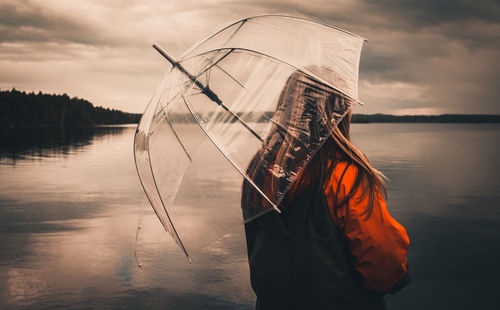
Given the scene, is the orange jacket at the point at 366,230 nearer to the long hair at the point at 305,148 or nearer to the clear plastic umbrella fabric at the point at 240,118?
the long hair at the point at 305,148

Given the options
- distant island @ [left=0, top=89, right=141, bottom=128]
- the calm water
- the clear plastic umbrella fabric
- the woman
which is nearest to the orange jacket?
the woman

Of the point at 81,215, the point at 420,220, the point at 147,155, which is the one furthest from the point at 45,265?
the point at 420,220

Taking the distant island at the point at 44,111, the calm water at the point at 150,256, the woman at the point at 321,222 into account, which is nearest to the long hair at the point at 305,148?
the woman at the point at 321,222

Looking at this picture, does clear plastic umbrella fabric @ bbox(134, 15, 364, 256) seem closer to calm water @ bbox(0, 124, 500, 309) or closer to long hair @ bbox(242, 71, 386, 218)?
long hair @ bbox(242, 71, 386, 218)

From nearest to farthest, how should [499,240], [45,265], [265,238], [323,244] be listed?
1. [323,244]
2. [265,238]
3. [45,265]
4. [499,240]

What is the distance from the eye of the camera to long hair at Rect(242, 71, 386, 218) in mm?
1797

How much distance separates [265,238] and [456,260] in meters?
5.54

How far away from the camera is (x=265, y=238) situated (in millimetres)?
1916

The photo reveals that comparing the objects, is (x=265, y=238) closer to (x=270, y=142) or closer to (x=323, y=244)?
(x=323, y=244)

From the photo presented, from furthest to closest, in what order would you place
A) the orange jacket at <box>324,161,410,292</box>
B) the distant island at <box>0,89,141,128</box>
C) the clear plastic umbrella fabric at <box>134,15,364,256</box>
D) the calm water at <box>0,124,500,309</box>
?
1. the distant island at <box>0,89,141,128</box>
2. the calm water at <box>0,124,500,309</box>
3. the clear plastic umbrella fabric at <box>134,15,364,256</box>
4. the orange jacket at <box>324,161,410,292</box>

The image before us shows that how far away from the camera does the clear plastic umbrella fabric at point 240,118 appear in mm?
1939

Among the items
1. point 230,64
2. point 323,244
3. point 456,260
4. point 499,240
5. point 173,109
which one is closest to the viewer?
point 323,244

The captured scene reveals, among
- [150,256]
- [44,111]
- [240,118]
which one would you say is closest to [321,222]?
[240,118]

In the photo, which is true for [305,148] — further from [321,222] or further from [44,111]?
[44,111]
